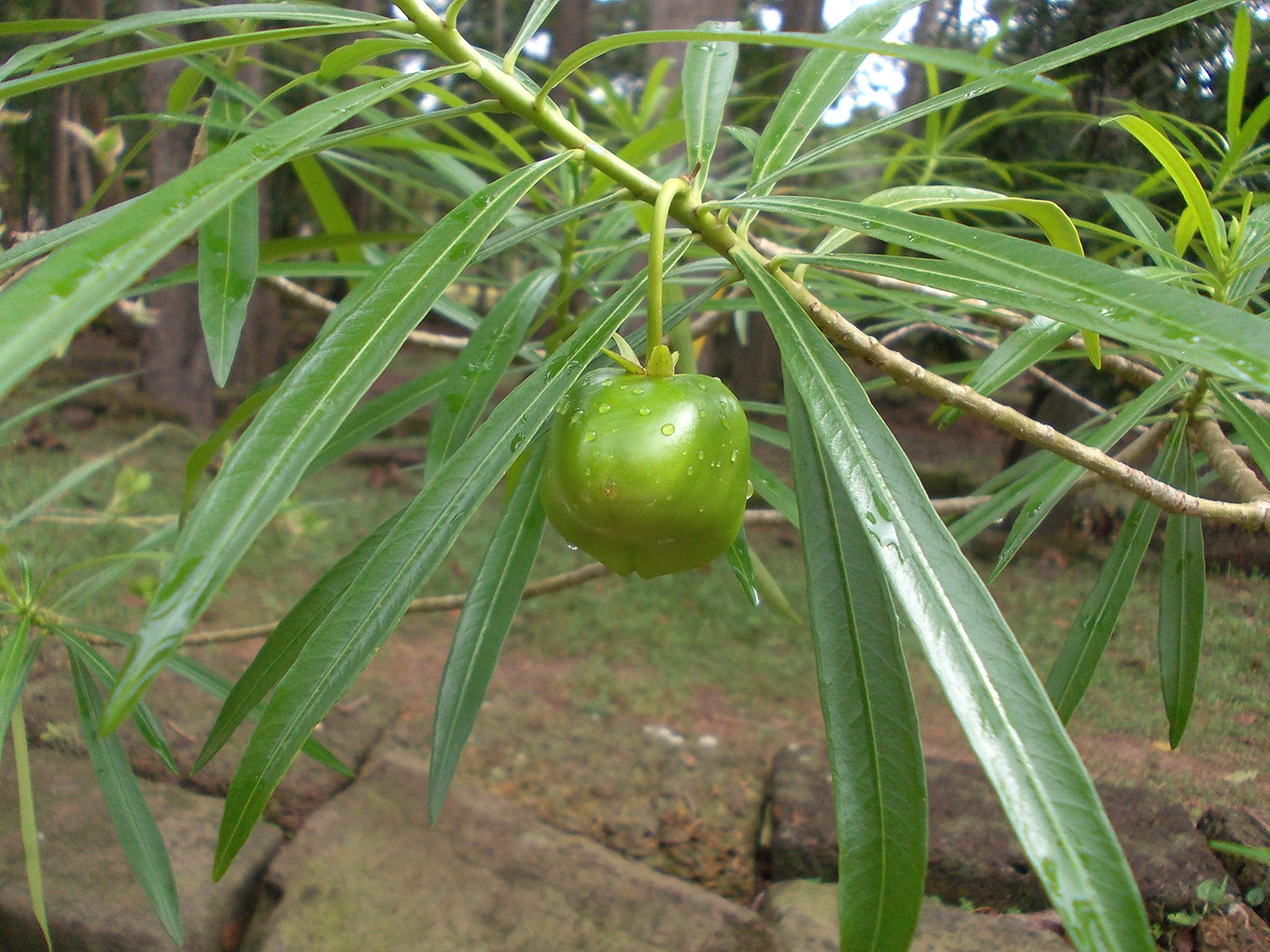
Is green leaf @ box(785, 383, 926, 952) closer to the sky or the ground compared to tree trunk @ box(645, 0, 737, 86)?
closer to the ground

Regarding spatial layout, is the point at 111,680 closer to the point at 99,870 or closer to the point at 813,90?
the point at 99,870

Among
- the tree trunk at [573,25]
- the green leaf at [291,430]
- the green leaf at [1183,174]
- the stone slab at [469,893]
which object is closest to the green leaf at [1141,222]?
the green leaf at [1183,174]

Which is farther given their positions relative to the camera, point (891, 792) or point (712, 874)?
point (712, 874)

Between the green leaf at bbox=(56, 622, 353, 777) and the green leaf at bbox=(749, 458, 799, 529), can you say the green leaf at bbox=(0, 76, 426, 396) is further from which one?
the green leaf at bbox=(56, 622, 353, 777)

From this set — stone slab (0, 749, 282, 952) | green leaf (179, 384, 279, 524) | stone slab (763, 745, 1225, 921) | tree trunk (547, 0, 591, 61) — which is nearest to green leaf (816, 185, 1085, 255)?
stone slab (763, 745, 1225, 921)

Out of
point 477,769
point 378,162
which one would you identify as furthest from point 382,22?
point 477,769

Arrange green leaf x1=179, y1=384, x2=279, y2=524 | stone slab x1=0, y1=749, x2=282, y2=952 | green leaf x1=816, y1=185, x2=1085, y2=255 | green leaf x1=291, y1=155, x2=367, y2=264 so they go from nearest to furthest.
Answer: green leaf x1=816, y1=185, x2=1085, y2=255
green leaf x1=179, y1=384, x2=279, y2=524
green leaf x1=291, y1=155, x2=367, y2=264
stone slab x1=0, y1=749, x2=282, y2=952

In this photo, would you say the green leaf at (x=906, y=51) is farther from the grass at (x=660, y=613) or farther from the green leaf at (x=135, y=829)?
the green leaf at (x=135, y=829)

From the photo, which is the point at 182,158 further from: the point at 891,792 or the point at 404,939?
the point at 891,792
